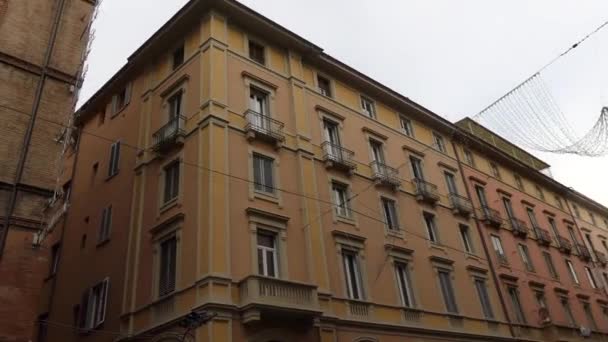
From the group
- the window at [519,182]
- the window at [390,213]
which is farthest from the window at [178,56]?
the window at [519,182]

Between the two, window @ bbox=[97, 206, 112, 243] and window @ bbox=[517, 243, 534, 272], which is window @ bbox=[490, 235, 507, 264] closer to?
window @ bbox=[517, 243, 534, 272]

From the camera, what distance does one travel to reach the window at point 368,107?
2602cm

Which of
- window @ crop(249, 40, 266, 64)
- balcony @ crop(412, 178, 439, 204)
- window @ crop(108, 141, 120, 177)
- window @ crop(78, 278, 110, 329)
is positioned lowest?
window @ crop(78, 278, 110, 329)

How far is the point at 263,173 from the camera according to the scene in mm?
18672

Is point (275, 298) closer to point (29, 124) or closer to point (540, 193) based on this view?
point (29, 124)

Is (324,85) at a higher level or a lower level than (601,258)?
higher

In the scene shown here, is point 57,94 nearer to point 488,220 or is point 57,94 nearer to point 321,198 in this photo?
point 321,198

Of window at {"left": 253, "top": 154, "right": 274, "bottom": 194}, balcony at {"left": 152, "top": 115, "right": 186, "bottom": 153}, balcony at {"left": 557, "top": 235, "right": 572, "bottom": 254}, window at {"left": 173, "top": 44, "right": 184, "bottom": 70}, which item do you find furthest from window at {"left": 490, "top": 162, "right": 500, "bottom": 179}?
balcony at {"left": 152, "top": 115, "right": 186, "bottom": 153}

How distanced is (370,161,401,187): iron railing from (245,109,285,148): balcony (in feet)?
17.8

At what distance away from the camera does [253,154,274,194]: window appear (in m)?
18.2

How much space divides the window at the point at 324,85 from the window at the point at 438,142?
8.49 meters

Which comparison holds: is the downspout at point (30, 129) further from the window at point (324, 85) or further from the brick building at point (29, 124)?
the window at point (324, 85)

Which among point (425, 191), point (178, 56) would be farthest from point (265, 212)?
point (425, 191)

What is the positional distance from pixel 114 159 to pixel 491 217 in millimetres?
20490
